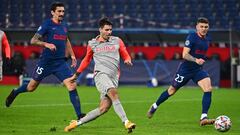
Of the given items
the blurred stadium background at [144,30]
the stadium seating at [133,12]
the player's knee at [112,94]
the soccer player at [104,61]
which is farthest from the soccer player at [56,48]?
the stadium seating at [133,12]

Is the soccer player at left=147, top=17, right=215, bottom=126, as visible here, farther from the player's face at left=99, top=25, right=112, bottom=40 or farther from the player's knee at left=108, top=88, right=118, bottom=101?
the player's knee at left=108, top=88, right=118, bottom=101

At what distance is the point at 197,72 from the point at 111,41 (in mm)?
3169

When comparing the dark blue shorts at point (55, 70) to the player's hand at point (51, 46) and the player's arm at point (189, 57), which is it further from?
the player's arm at point (189, 57)

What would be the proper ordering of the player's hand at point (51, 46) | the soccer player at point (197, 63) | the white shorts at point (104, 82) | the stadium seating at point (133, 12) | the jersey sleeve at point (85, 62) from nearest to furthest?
the white shorts at point (104, 82) → the jersey sleeve at point (85, 62) → the player's hand at point (51, 46) → the soccer player at point (197, 63) → the stadium seating at point (133, 12)

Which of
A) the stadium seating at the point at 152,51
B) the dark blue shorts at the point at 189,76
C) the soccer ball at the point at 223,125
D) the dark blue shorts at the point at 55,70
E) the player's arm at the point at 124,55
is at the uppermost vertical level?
the player's arm at the point at 124,55

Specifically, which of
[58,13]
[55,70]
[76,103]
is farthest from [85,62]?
[55,70]

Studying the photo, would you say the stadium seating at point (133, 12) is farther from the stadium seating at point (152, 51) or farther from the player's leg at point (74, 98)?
the player's leg at point (74, 98)

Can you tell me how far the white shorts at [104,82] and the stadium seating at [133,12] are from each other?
23467 millimetres

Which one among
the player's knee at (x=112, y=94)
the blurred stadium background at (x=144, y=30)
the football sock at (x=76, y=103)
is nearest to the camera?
the player's knee at (x=112, y=94)

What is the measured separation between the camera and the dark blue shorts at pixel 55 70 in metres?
14.5

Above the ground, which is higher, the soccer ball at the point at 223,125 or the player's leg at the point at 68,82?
the player's leg at the point at 68,82

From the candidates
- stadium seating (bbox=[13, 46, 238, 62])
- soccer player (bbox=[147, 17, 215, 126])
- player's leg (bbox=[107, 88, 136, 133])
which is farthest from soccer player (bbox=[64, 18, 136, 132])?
stadium seating (bbox=[13, 46, 238, 62])

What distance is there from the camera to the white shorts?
11.5 metres

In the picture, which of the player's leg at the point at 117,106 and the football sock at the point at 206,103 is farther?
the football sock at the point at 206,103
